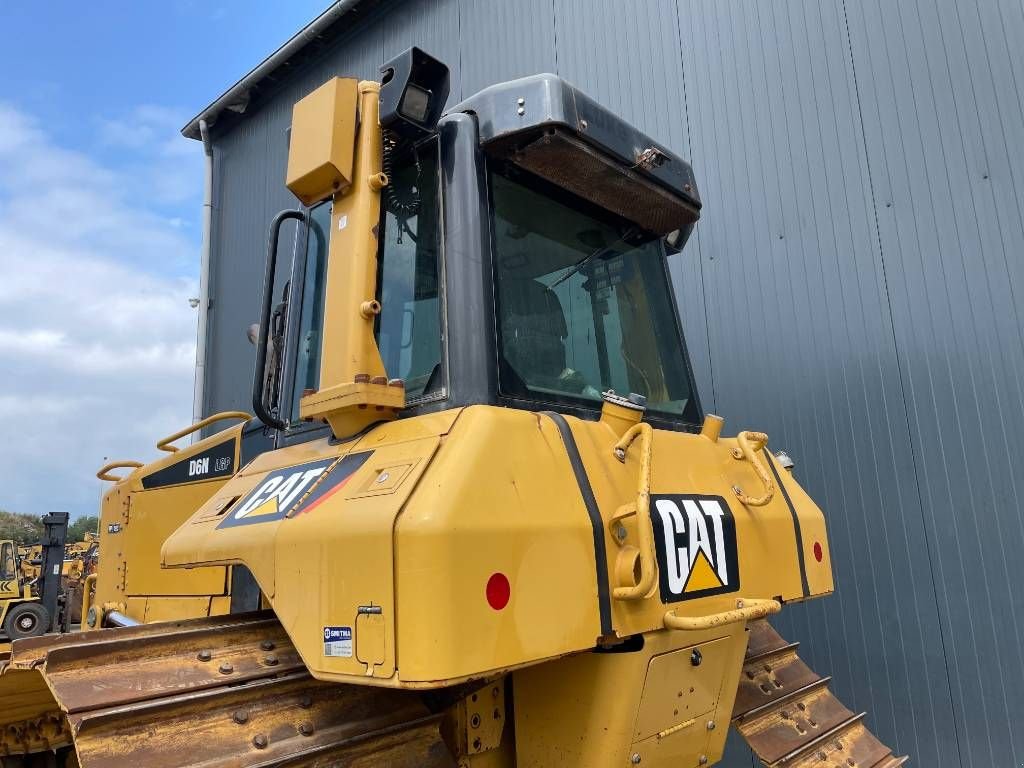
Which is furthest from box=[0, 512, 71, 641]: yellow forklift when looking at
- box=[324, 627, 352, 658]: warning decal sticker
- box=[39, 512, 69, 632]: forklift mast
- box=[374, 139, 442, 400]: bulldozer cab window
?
box=[324, 627, 352, 658]: warning decal sticker

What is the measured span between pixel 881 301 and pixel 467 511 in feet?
13.6

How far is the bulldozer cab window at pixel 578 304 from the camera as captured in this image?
2400mm

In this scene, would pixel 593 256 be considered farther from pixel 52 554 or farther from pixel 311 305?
pixel 52 554

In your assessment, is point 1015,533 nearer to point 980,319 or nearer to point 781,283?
point 980,319

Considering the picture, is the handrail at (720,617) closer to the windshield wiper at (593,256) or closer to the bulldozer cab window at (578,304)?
the bulldozer cab window at (578,304)

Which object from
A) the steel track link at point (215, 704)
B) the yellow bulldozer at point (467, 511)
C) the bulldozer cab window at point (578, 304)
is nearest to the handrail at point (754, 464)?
the yellow bulldozer at point (467, 511)

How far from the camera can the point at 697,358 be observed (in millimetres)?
5805

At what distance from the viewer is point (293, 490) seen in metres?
2.20

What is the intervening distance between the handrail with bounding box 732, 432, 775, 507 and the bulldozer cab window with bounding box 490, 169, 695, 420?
30 cm

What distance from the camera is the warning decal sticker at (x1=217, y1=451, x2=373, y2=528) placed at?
206 cm

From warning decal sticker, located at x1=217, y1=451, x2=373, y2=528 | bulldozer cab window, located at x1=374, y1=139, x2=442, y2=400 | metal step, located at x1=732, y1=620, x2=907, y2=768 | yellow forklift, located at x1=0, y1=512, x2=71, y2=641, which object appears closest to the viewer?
warning decal sticker, located at x1=217, y1=451, x2=373, y2=528

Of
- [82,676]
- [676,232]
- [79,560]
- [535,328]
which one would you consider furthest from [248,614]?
[79,560]

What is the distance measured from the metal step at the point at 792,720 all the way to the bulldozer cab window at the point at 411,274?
1.88 meters

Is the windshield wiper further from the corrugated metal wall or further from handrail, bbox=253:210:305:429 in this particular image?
the corrugated metal wall
